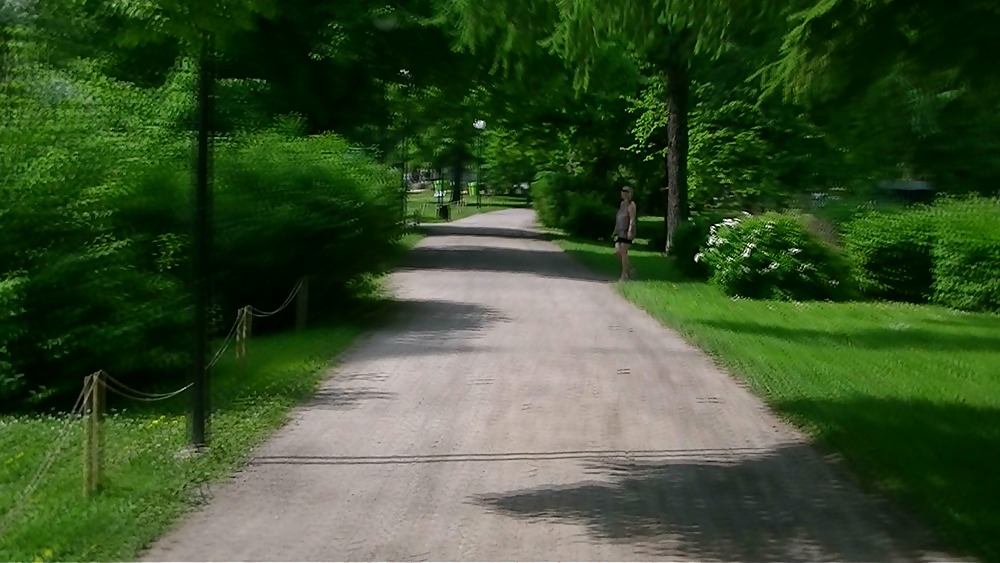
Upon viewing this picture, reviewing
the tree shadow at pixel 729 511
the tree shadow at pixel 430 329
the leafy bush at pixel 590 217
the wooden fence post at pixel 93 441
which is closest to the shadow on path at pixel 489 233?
the leafy bush at pixel 590 217

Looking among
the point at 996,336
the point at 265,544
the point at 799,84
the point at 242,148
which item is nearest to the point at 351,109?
the point at 242,148

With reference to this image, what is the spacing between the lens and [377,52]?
2823 centimetres

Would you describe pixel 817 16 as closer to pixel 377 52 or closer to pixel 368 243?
pixel 368 243

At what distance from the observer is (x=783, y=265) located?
22.1m

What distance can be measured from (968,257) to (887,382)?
940cm

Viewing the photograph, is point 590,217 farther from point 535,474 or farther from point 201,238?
point 535,474

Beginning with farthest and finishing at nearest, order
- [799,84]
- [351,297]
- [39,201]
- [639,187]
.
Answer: [639,187]
[351,297]
[39,201]
[799,84]

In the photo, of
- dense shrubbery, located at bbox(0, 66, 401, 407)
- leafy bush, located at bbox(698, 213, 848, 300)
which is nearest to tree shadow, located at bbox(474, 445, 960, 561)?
dense shrubbery, located at bbox(0, 66, 401, 407)

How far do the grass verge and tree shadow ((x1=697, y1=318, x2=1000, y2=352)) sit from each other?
6.24 metres

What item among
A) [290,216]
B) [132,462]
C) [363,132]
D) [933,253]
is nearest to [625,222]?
[933,253]

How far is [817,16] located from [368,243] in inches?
398

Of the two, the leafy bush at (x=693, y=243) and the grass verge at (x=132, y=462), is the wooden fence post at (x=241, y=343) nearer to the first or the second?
the grass verge at (x=132, y=462)

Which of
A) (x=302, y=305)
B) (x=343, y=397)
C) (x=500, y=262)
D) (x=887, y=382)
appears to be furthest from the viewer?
(x=500, y=262)

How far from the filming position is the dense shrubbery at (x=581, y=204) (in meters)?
46.7
